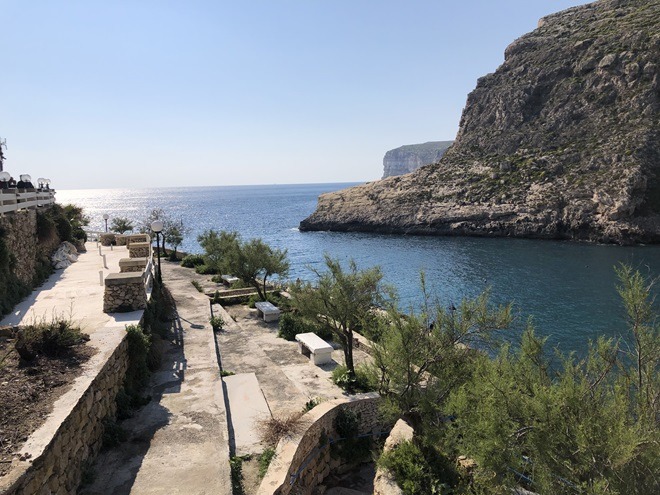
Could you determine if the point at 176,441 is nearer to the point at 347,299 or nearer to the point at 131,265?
the point at 347,299

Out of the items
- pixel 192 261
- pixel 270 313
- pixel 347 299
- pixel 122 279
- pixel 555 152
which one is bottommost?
pixel 270 313

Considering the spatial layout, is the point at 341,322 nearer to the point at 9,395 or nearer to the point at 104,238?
the point at 9,395

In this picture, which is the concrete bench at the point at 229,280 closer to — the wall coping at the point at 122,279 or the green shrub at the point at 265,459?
the wall coping at the point at 122,279

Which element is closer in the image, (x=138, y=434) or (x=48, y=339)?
(x=138, y=434)

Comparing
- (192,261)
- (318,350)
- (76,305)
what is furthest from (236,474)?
(192,261)

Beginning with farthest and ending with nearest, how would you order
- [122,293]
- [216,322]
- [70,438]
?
[216,322] < [122,293] < [70,438]

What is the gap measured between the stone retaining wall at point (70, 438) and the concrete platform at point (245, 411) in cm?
250

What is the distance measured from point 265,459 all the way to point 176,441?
1677mm

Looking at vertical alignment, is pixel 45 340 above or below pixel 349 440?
above

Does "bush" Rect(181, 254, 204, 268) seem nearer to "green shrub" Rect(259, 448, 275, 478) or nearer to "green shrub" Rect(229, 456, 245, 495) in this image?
"green shrub" Rect(259, 448, 275, 478)

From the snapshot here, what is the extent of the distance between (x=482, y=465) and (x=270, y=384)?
21.7 feet

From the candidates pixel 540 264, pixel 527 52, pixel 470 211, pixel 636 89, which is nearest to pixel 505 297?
pixel 540 264

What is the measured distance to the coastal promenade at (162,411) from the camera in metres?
6.75

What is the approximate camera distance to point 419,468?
9.19m
